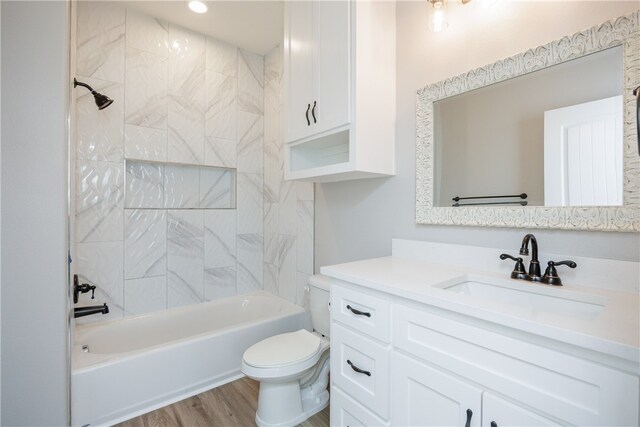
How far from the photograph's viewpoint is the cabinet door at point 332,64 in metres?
1.52

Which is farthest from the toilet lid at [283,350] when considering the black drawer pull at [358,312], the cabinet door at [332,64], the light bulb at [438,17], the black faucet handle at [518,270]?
the light bulb at [438,17]

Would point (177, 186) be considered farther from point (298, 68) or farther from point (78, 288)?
point (298, 68)

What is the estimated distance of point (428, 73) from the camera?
1.57m

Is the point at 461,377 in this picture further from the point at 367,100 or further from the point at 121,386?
the point at 121,386

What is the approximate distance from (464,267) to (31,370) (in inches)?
72.9

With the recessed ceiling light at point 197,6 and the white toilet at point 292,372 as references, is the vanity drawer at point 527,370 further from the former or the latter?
the recessed ceiling light at point 197,6

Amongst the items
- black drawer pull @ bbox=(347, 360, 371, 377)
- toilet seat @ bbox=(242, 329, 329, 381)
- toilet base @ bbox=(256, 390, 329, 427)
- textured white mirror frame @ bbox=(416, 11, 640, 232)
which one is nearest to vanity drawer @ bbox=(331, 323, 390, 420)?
black drawer pull @ bbox=(347, 360, 371, 377)

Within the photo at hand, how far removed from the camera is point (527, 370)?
73cm

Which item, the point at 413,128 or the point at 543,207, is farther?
the point at 413,128

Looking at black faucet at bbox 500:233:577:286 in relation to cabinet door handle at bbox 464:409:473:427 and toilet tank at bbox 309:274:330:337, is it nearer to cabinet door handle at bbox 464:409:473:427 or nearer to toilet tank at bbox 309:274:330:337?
cabinet door handle at bbox 464:409:473:427

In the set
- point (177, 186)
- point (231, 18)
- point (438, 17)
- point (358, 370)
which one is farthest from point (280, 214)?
point (438, 17)

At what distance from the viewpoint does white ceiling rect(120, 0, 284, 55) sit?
219cm

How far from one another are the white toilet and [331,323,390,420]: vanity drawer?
1.04 feet

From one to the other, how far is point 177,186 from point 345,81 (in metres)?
1.88
